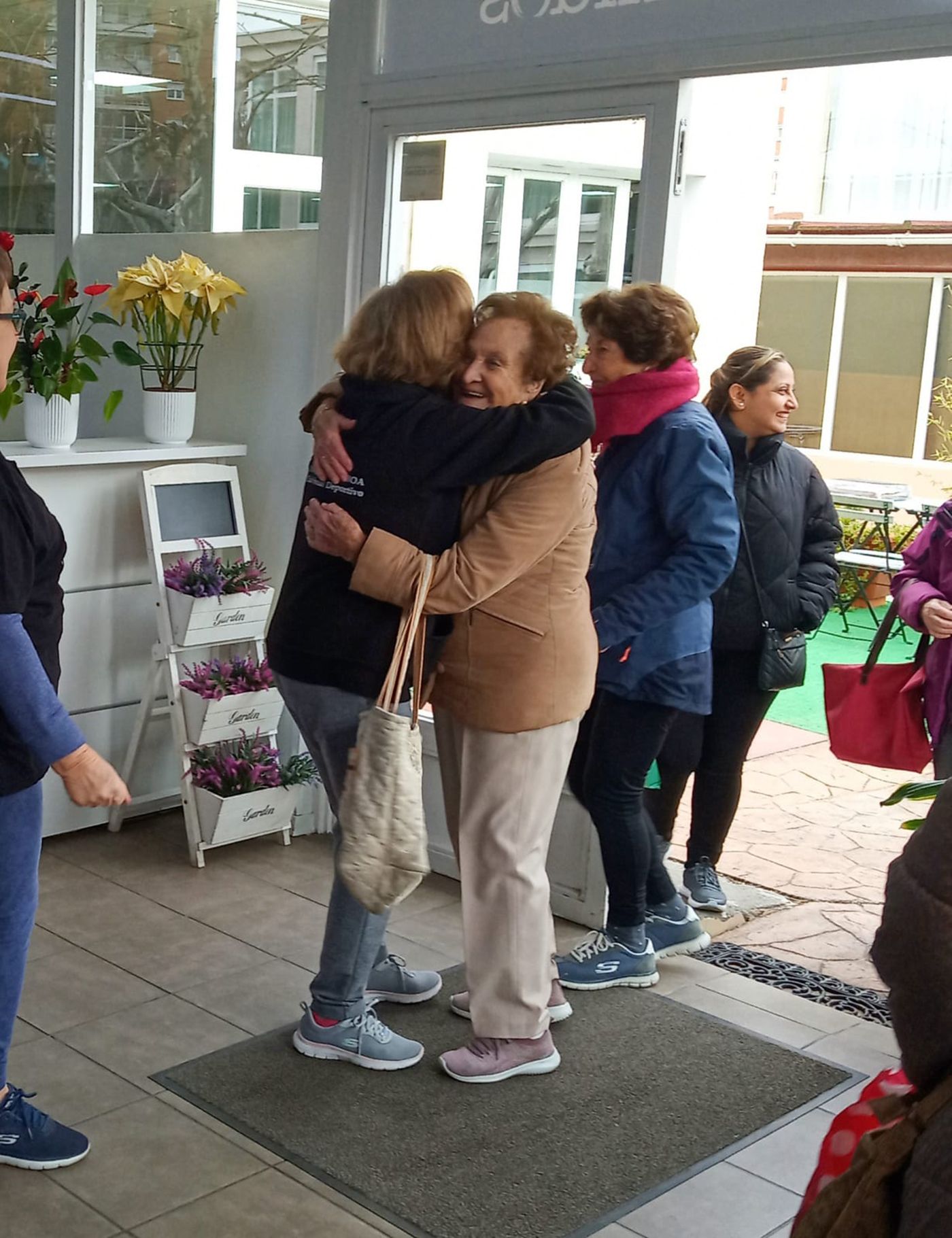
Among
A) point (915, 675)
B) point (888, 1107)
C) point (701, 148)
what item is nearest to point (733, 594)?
point (915, 675)

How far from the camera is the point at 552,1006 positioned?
3309 mm

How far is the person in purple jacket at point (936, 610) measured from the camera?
133 inches

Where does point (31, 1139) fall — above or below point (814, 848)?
above

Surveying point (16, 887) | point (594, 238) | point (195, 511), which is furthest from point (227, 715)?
point (16, 887)

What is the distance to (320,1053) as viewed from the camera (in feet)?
9.99

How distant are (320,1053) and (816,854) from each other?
7.69 ft

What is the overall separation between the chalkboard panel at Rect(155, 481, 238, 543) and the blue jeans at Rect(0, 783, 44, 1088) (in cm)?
203

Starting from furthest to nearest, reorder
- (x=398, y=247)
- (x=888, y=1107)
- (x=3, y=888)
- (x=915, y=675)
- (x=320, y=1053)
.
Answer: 1. (x=398, y=247)
2. (x=915, y=675)
3. (x=320, y=1053)
4. (x=3, y=888)
5. (x=888, y=1107)

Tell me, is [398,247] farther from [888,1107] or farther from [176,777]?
[888,1107]

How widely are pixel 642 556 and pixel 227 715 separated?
4.98 ft

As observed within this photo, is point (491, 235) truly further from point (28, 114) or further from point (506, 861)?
point (28, 114)

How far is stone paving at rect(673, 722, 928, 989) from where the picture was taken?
3988 mm

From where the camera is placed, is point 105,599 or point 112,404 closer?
point 105,599

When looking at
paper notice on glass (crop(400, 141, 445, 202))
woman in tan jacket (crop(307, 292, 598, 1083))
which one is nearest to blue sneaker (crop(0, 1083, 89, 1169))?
woman in tan jacket (crop(307, 292, 598, 1083))
